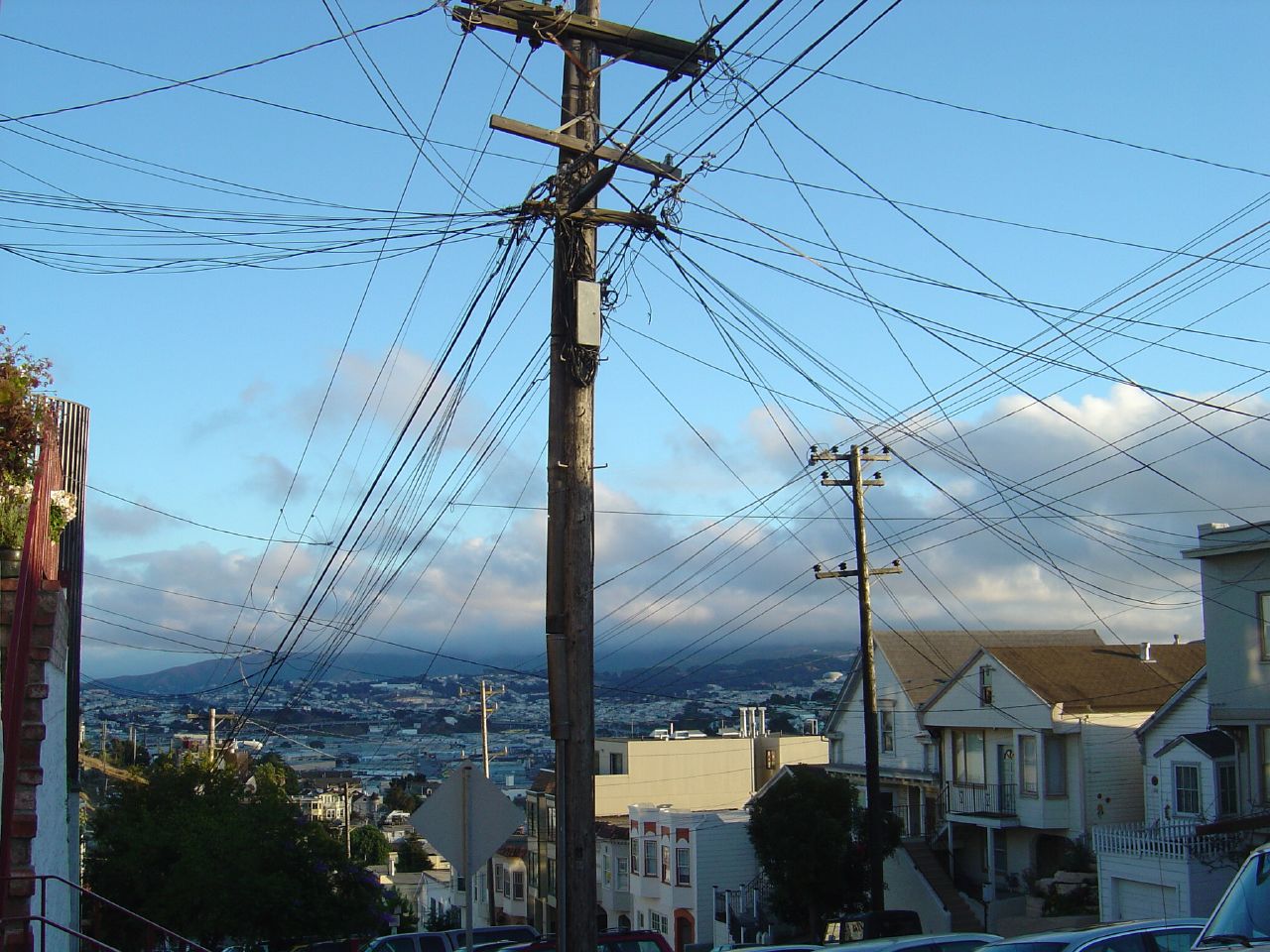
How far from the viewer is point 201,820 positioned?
2923 cm

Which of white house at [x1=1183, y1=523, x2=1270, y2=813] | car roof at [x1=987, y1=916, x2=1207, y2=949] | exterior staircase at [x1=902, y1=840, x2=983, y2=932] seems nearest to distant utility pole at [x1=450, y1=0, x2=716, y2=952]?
car roof at [x1=987, y1=916, x2=1207, y2=949]

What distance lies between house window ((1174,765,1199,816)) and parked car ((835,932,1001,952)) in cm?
2125

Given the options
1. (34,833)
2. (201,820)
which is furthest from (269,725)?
(34,833)

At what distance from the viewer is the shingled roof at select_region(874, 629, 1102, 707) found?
47.9 m

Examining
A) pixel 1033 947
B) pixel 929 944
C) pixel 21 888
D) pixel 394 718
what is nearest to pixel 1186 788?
pixel 929 944

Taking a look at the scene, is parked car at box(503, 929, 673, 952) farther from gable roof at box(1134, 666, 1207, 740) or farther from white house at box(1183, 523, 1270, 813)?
gable roof at box(1134, 666, 1207, 740)

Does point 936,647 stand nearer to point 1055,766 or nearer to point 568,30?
point 1055,766

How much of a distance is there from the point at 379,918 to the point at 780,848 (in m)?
13.7

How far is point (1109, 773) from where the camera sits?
39.7 m

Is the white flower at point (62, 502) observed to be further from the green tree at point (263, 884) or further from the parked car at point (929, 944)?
the green tree at point (263, 884)

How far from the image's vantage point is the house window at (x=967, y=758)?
43062 millimetres

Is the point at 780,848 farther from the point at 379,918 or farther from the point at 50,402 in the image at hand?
the point at 50,402

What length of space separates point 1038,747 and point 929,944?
2701 centimetres

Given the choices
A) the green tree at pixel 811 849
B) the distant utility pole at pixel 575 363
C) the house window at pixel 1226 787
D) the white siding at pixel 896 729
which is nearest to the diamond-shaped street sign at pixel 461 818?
the distant utility pole at pixel 575 363
